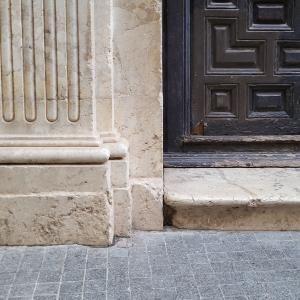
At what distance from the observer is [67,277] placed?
2.50m

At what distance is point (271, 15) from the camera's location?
387 cm

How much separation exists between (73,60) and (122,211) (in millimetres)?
854

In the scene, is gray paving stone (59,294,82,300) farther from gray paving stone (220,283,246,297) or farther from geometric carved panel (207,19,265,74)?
geometric carved panel (207,19,265,74)

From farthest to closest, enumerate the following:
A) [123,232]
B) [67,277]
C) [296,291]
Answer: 1. [123,232]
2. [67,277]
3. [296,291]

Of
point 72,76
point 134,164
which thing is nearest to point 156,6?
point 72,76

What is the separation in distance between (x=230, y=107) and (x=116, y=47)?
1192mm

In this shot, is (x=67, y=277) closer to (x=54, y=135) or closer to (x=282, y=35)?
(x=54, y=135)

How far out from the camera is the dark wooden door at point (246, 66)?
3836mm

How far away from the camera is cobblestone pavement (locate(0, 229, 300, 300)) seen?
235 centimetres

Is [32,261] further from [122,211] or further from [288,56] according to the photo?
[288,56]

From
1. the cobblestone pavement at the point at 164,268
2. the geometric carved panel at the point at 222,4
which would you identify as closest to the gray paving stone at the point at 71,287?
the cobblestone pavement at the point at 164,268

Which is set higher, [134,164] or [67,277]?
[134,164]

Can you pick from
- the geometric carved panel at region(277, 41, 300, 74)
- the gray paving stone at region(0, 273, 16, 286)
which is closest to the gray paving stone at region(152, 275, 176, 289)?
the gray paving stone at region(0, 273, 16, 286)

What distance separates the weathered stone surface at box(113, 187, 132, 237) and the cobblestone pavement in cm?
7
